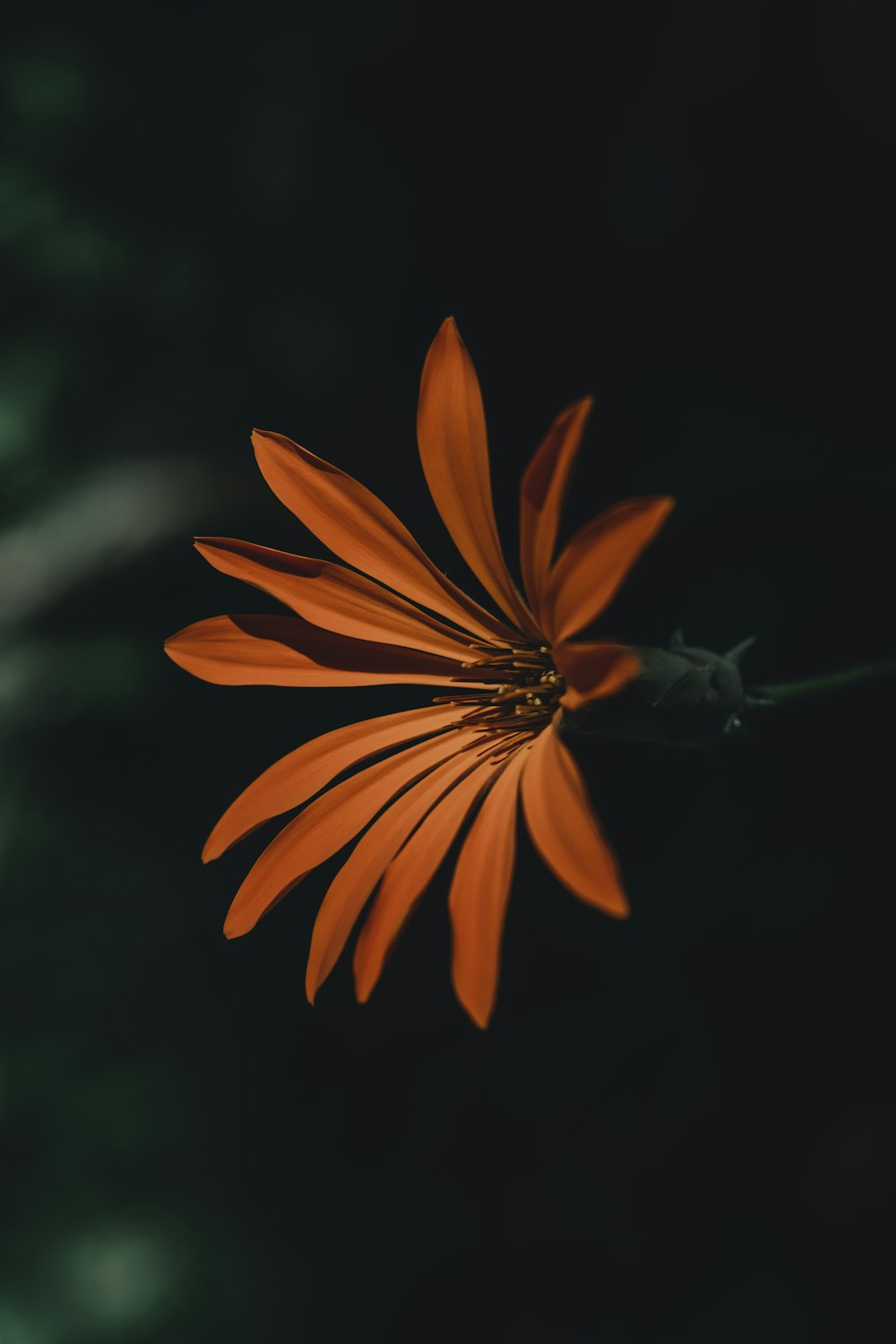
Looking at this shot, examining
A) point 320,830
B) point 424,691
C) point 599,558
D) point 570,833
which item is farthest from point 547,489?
point 424,691

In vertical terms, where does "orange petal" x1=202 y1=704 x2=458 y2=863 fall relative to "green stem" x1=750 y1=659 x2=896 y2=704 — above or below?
above

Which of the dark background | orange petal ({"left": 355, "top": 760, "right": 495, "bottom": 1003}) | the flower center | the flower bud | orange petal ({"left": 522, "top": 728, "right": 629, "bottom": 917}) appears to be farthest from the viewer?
the dark background

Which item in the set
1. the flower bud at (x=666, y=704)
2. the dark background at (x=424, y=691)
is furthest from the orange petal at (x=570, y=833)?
the dark background at (x=424, y=691)

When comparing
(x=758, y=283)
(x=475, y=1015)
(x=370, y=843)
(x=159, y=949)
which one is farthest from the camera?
(x=159, y=949)

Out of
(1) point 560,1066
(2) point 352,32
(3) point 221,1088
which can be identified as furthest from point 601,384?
(3) point 221,1088

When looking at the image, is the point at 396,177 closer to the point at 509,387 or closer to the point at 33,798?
the point at 509,387

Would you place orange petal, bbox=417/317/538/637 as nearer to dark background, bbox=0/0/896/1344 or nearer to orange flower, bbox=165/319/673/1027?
orange flower, bbox=165/319/673/1027

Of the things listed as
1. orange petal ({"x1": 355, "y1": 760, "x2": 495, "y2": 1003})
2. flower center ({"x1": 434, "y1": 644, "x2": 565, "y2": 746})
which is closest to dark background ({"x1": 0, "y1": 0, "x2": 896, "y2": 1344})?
flower center ({"x1": 434, "y1": 644, "x2": 565, "y2": 746})

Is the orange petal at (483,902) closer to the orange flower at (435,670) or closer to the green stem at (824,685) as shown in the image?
the orange flower at (435,670)
